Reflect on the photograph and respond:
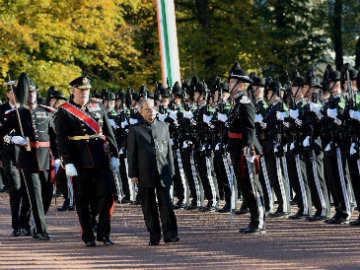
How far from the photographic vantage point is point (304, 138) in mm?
13523

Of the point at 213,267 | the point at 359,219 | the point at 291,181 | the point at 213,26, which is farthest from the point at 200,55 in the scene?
the point at 213,267

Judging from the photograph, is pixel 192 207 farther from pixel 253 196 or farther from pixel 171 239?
pixel 171 239

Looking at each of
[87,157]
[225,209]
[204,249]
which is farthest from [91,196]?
[225,209]

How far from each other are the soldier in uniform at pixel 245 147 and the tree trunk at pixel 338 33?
21.1 m

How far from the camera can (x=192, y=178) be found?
16219 millimetres

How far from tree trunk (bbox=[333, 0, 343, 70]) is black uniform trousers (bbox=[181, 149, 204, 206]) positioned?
56.8 ft

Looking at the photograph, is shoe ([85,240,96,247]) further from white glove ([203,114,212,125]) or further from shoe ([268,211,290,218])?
white glove ([203,114,212,125])

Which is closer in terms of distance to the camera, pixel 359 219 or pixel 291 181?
pixel 359 219

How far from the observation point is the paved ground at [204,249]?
31.8 feet

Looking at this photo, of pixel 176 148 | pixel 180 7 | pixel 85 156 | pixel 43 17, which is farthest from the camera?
pixel 180 7

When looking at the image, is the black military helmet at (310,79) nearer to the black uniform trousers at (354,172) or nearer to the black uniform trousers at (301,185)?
the black uniform trousers at (301,185)

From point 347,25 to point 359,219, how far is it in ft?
74.0

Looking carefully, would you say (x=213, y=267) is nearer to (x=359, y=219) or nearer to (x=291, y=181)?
(x=359, y=219)

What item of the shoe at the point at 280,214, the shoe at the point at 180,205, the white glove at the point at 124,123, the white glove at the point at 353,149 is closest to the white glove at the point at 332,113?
the white glove at the point at 353,149
